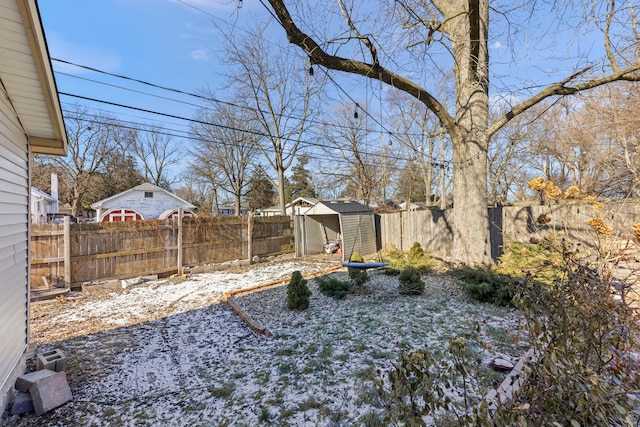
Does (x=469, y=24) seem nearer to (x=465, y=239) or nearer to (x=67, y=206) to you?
(x=465, y=239)

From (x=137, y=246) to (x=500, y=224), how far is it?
9.60m

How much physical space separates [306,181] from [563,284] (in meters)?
28.6

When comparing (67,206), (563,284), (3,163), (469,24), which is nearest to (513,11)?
(469,24)

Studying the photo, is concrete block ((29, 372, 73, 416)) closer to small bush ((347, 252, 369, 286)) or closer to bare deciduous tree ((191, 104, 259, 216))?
small bush ((347, 252, 369, 286))

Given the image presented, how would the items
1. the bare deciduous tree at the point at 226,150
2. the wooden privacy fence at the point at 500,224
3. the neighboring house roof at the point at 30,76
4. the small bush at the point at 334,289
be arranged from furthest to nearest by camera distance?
1. the bare deciduous tree at the point at 226,150
2. the wooden privacy fence at the point at 500,224
3. the small bush at the point at 334,289
4. the neighboring house roof at the point at 30,76

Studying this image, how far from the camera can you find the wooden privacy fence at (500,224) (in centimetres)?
657

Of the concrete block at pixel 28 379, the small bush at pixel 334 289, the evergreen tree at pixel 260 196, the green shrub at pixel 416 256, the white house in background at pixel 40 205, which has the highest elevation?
the evergreen tree at pixel 260 196

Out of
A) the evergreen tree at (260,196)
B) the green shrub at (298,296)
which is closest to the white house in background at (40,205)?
the evergreen tree at (260,196)

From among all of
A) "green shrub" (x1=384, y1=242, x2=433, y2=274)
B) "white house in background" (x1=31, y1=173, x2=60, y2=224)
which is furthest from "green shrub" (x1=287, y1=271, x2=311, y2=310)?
"white house in background" (x1=31, y1=173, x2=60, y2=224)

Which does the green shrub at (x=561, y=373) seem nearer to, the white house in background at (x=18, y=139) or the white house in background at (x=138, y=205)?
the white house in background at (x=18, y=139)

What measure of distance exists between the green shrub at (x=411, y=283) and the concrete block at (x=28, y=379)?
4.41m

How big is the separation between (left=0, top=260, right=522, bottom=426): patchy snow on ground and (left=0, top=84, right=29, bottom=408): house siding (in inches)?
19.2

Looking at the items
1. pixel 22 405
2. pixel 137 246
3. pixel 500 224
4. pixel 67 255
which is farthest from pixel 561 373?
pixel 137 246

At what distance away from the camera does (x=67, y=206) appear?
88.6 ft
